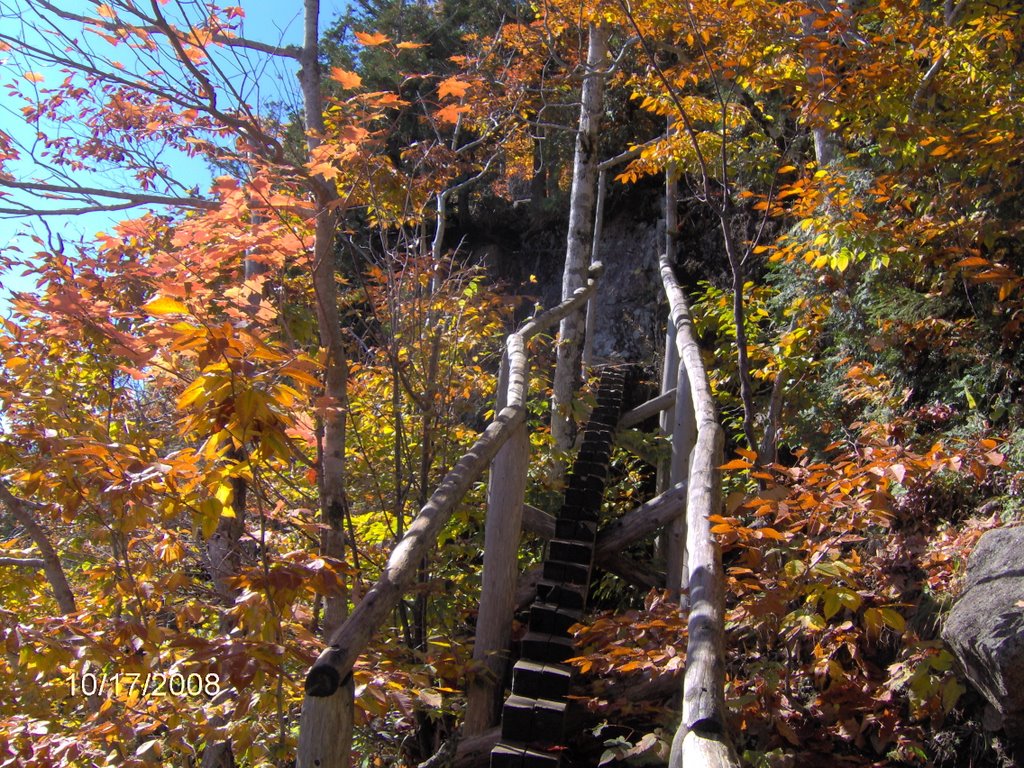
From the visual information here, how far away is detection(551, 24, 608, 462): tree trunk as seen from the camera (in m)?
6.60

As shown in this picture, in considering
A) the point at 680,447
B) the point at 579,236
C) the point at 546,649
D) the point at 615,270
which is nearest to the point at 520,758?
the point at 546,649

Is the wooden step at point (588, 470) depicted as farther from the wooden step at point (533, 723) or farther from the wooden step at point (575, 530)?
the wooden step at point (533, 723)

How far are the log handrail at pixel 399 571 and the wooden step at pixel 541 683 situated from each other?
98 centimetres

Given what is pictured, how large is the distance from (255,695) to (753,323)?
524cm

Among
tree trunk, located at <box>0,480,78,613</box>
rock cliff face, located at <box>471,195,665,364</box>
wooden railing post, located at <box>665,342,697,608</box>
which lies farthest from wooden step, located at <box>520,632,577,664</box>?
rock cliff face, located at <box>471,195,665,364</box>

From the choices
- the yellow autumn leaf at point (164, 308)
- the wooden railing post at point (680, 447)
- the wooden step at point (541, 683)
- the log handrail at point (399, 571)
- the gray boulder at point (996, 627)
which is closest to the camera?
the log handrail at point (399, 571)

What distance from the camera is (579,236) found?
23.0 feet

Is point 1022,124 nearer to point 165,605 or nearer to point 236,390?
point 236,390

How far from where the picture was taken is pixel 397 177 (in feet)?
13.4

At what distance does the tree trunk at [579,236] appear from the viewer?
21.7 feet

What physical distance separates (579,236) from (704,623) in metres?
5.42

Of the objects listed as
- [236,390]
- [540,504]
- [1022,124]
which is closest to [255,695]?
[236,390]

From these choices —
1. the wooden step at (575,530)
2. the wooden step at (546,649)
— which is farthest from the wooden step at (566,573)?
the wooden step at (546,649)

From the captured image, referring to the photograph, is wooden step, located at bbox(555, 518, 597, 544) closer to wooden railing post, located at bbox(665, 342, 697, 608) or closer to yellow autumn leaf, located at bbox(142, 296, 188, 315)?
wooden railing post, located at bbox(665, 342, 697, 608)
